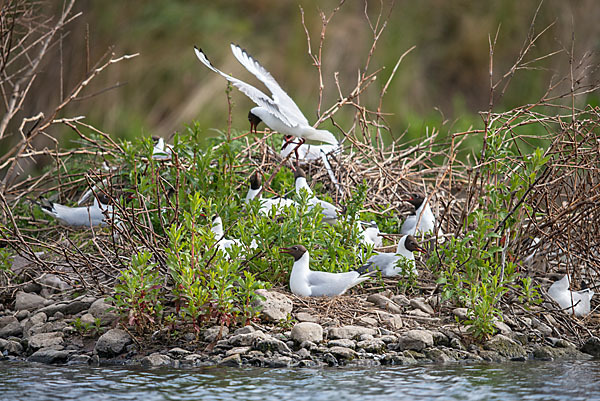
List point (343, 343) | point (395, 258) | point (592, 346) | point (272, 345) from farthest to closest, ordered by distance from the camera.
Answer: point (395, 258), point (592, 346), point (343, 343), point (272, 345)

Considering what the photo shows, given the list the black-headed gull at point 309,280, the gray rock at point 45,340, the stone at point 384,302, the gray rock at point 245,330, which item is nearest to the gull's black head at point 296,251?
the black-headed gull at point 309,280

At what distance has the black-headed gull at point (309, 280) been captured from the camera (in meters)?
5.96

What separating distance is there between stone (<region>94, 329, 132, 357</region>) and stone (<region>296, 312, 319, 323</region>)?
1108 mm

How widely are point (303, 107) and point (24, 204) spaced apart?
6.13 meters

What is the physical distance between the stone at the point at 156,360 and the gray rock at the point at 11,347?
0.89 meters

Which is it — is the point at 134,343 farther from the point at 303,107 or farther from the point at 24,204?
the point at 303,107

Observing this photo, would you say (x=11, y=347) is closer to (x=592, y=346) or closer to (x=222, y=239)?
(x=222, y=239)

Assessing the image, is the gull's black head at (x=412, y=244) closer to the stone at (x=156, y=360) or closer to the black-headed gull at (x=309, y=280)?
the black-headed gull at (x=309, y=280)

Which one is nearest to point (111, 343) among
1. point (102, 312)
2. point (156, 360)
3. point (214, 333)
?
point (156, 360)

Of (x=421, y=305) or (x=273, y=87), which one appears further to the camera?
(x=273, y=87)

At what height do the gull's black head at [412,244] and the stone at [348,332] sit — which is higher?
the gull's black head at [412,244]

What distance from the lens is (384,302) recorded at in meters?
6.11

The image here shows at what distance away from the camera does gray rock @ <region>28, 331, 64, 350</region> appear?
564 cm

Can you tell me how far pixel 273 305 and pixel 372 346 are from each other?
0.71 m
